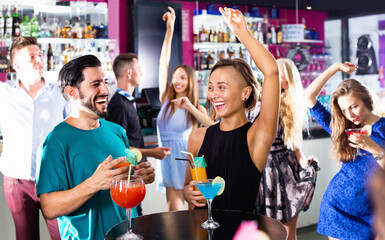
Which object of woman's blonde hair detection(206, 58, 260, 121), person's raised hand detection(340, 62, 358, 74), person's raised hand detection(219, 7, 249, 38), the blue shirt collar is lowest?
the blue shirt collar

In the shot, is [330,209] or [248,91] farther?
[330,209]

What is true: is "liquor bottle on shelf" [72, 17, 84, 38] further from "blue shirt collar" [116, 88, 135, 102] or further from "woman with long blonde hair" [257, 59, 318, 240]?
"woman with long blonde hair" [257, 59, 318, 240]

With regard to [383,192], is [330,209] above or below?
below

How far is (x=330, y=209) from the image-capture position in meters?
3.08

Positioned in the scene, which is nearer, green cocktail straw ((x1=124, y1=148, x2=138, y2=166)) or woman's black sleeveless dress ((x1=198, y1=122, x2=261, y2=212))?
green cocktail straw ((x1=124, y1=148, x2=138, y2=166))

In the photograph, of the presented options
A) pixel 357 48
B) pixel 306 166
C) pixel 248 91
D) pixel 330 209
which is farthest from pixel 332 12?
pixel 248 91

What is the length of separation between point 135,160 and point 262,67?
0.69 m

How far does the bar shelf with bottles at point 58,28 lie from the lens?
18.2 ft

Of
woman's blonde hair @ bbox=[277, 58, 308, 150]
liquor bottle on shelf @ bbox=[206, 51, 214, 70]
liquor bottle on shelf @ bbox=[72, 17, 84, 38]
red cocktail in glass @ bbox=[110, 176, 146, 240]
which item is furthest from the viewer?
liquor bottle on shelf @ bbox=[206, 51, 214, 70]

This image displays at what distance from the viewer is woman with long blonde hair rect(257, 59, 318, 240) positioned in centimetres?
358

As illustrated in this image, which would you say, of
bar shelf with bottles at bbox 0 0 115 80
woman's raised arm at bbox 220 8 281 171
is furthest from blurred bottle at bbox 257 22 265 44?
woman's raised arm at bbox 220 8 281 171

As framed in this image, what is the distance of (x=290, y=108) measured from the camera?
11.8ft

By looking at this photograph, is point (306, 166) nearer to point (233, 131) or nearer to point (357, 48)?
point (233, 131)

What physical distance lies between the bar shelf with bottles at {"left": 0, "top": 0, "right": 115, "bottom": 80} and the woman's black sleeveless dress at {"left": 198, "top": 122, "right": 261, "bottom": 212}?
3.93 m
